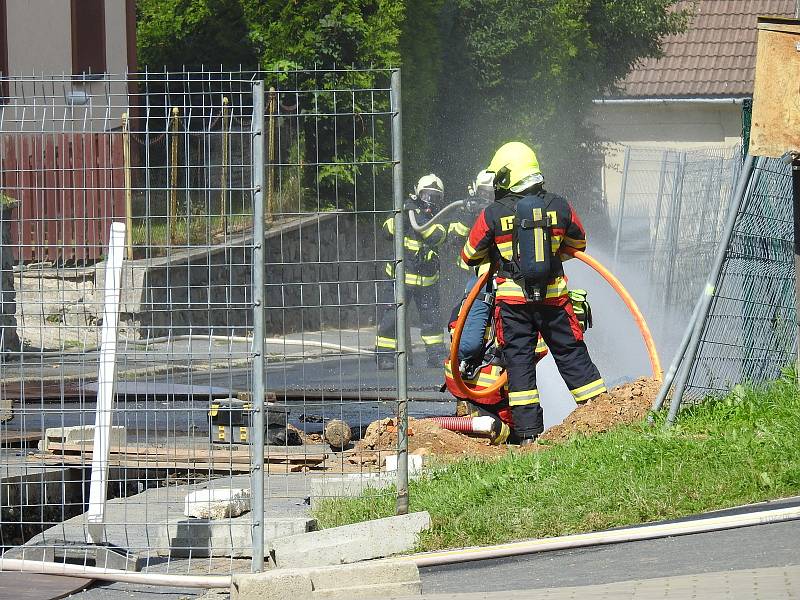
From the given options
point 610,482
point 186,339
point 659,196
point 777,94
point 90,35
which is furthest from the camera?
point 90,35

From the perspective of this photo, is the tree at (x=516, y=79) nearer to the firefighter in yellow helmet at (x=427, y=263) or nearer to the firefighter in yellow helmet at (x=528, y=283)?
the firefighter in yellow helmet at (x=427, y=263)

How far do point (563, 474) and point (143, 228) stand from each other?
2531mm

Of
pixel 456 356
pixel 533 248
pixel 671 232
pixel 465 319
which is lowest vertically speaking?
pixel 456 356

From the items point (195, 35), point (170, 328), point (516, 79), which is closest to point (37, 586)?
point (170, 328)

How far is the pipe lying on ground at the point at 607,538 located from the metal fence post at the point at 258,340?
0.70m

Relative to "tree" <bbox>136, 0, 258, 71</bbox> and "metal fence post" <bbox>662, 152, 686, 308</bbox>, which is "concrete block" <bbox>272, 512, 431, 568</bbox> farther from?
"tree" <bbox>136, 0, 258, 71</bbox>

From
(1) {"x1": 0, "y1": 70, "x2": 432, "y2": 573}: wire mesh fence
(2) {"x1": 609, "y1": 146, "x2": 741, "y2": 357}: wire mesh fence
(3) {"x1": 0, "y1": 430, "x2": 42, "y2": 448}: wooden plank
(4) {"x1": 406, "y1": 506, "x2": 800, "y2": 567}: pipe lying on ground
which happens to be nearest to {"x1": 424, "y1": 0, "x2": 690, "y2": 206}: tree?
(2) {"x1": 609, "y1": 146, "x2": 741, "y2": 357}: wire mesh fence

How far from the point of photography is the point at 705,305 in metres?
7.33

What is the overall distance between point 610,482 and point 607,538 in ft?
2.19

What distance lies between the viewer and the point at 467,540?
6.11 m

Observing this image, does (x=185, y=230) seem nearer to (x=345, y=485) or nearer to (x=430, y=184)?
(x=345, y=485)

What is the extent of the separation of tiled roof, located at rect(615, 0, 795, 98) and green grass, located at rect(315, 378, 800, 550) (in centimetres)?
2928

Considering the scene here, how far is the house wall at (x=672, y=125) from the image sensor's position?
3641cm

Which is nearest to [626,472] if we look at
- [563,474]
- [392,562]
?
[563,474]
